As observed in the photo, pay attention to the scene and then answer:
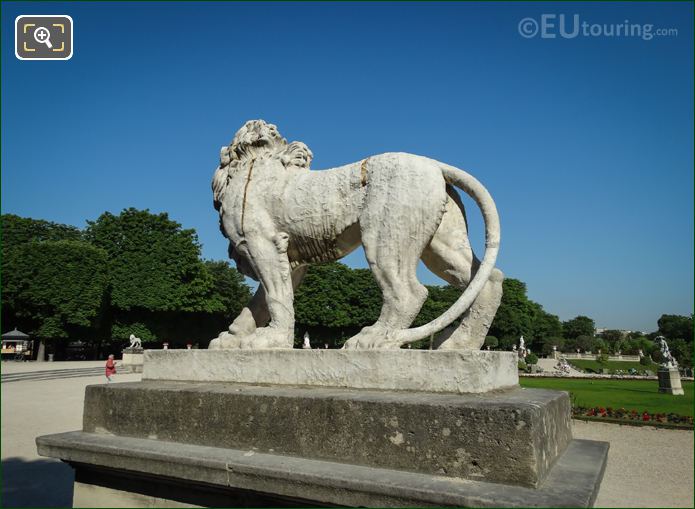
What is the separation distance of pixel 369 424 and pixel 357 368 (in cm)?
58

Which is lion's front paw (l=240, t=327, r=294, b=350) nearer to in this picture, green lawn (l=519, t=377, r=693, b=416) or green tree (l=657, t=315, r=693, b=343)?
green lawn (l=519, t=377, r=693, b=416)

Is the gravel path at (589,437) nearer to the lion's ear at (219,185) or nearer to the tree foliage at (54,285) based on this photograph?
the lion's ear at (219,185)

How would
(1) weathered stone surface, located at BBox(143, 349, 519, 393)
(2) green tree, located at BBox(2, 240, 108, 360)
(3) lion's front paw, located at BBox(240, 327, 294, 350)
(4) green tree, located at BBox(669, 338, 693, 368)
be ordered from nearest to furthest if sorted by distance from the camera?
(1) weathered stone surface, located at BBox(143, 349, 519, 393)
(3) lion's front paw, located at BBox(240, 327, 294, 350)
(2) green tree, located at BBox(2, 240, 108, 360)
(4) green tree, located at BBox(669, 338, 693, 368)

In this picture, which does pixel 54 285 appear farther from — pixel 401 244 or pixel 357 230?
pixel 401 244

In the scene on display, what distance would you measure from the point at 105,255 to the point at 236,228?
1255 inches

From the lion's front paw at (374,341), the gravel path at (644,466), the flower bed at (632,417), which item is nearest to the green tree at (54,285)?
the flower bed at (632,417)

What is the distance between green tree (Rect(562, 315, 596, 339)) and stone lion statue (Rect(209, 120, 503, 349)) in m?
110

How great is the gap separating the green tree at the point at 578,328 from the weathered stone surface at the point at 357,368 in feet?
361

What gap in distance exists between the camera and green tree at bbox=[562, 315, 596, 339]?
104938 millimetres

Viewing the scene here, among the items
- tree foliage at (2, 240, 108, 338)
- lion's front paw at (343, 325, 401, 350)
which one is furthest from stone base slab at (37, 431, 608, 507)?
tree foliage at (2, 240, 108, 338)

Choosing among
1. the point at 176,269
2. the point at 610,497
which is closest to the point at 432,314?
the point at 176,269

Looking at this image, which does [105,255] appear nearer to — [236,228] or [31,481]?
[31,481]

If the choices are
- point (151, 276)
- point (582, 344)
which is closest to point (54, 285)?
point (151, 276)

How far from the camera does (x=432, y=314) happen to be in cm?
4362
